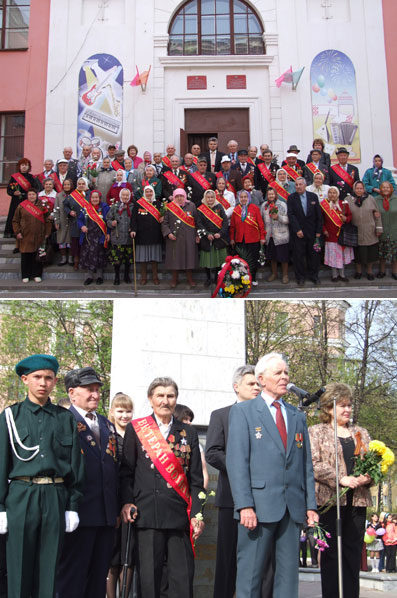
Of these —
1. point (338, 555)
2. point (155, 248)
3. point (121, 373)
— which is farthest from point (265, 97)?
point (338, 555)

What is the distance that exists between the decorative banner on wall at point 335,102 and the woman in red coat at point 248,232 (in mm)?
6000

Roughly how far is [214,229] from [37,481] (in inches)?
302

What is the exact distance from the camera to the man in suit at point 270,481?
383 cm

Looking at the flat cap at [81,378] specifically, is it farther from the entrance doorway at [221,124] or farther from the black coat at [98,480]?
the entrance doorway at [221,124]

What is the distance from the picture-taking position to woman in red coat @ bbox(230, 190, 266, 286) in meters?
11.1

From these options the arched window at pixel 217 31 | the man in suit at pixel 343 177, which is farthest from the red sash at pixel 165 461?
the arched window at pixel 217 31

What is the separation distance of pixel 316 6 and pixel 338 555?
51.7 ft

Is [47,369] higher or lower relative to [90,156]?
lower

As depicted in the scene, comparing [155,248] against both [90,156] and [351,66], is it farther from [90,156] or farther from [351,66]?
[351,66]

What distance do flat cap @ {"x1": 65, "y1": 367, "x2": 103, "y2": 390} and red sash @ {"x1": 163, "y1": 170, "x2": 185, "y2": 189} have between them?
790cm

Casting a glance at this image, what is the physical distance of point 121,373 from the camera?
19.2ft

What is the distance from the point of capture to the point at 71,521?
3832 millimetres

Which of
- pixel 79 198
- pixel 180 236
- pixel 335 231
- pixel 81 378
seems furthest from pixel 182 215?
pixel 81 378

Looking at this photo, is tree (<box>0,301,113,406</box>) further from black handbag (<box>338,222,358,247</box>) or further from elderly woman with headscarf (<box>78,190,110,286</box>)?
black handbag (<box>338,222,358,247</box>)
